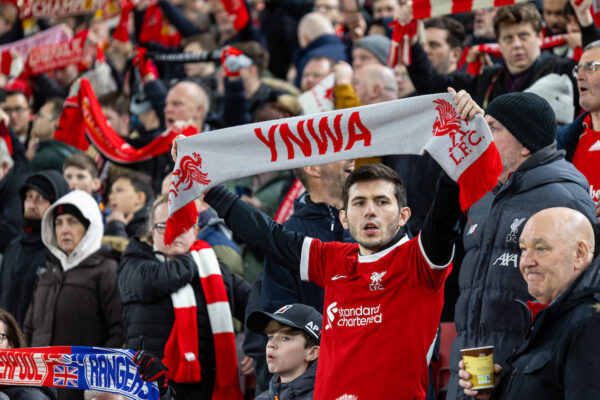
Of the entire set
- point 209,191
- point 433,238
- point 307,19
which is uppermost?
point 307,19

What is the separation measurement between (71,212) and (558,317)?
4758 millimetres

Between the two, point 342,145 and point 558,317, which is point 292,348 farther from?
point 558,317

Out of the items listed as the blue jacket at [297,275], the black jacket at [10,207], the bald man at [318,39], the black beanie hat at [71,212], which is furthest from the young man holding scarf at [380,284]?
the bald man at [318,39]

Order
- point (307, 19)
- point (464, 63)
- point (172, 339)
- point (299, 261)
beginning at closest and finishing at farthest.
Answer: point (299, 261), point (172, 339), point (464, 63), point (307, 19)

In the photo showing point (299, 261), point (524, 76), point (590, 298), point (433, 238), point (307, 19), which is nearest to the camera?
point (590, 298)

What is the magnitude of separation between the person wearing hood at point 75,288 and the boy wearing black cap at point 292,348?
187 centimetres

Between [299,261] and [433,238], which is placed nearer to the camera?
[433,238]

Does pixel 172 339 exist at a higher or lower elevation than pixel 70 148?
lower

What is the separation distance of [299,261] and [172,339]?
70.2 inches

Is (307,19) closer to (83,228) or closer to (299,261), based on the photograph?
(83,228)

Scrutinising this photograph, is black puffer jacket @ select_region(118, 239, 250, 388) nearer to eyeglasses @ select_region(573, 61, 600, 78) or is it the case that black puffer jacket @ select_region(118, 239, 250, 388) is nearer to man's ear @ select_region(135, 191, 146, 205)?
man's ear @ select_region(135, 191, 146, 205)

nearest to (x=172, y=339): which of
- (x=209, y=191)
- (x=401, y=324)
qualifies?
(x=209, y=191)

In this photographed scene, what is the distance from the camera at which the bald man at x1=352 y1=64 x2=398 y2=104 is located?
8.17 m

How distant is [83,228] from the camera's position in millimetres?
8094
